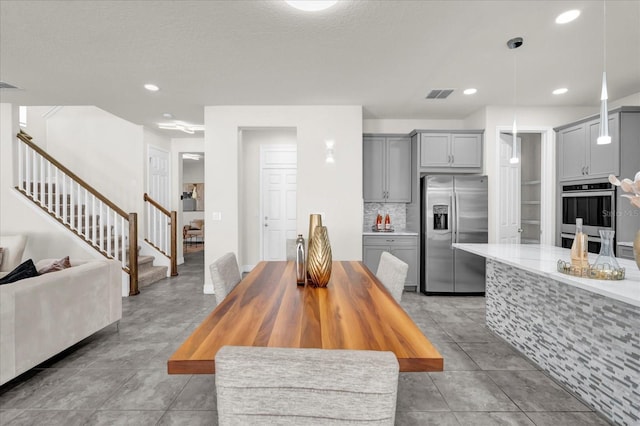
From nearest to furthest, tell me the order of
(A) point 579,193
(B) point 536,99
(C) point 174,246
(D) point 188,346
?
(D) point 188,346
(A) point 579,193
(B) point 536,99
(C) point 174,246

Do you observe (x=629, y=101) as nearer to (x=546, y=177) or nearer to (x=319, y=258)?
(x=546, y=177)

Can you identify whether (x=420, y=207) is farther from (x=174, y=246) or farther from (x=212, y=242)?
(x=174, y=246)

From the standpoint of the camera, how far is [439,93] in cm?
410

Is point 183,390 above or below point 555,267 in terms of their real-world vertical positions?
below

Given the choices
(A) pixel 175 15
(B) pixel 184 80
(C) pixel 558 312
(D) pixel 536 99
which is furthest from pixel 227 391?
(D) pixel 536 99

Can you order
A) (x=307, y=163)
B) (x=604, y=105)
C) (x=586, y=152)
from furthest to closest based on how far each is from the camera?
(x=307, y=163), (x=586, y=152), (x=604, y=105)

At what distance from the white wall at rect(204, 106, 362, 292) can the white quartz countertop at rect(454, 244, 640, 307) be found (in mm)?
1932

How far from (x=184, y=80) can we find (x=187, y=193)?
8458mm

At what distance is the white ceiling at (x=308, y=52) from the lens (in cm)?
237

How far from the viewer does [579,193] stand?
4.02m

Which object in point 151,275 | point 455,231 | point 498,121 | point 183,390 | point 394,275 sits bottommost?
point 183,390

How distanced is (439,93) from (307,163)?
6.40ft

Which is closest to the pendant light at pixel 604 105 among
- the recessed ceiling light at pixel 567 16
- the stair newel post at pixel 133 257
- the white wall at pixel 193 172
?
the recessed ceiling light at pixel 567 16

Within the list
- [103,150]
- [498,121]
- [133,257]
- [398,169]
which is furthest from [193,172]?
[498,121]
